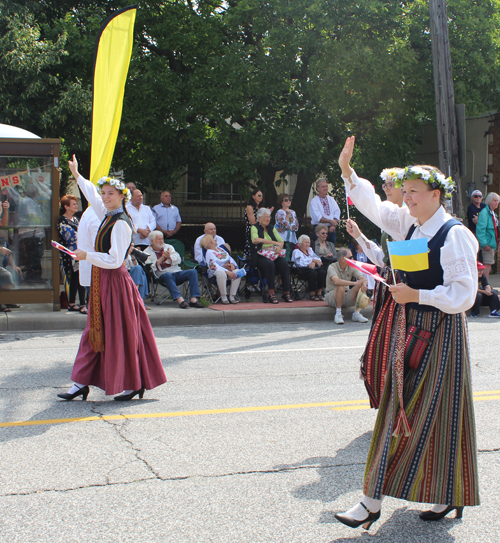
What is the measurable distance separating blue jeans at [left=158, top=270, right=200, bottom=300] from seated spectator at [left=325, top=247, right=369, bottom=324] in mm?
2235

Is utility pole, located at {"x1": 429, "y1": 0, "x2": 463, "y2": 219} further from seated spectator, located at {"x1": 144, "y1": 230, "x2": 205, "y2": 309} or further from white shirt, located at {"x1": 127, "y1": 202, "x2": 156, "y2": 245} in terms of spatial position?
white shirt, located at {"x1": 127, "y1": 202, "x2": 156, "y2": 245}

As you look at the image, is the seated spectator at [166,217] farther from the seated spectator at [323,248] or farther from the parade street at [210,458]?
the parade street at [210,458]

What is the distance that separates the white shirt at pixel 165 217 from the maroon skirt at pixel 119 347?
25.7ft

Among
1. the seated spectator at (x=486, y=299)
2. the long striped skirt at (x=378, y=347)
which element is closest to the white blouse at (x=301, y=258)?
the seated spectator at (x=486, y=299)

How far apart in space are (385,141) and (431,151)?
15.7 feet

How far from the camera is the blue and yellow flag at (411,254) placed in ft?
10.6

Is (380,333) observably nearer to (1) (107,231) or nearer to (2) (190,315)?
(1) (107,231)

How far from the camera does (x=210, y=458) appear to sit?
Result: 447 cm

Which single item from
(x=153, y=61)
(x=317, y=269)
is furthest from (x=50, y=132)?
(x=317, y=269)

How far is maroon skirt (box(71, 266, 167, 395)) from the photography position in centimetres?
571

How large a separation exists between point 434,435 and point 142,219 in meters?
9.73

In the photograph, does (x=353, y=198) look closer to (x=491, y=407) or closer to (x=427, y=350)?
(x=427, y=350)

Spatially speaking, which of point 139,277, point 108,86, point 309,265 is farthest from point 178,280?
point 108,86

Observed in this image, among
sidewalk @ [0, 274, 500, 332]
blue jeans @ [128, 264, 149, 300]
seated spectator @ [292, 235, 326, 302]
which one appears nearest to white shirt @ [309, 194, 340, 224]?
seated spectator @ [292, 235, 326, 302]
